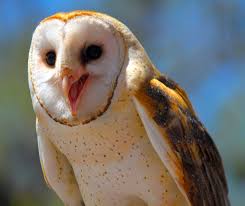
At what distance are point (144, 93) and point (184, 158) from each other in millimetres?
133

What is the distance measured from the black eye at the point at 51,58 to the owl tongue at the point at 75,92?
0.06m

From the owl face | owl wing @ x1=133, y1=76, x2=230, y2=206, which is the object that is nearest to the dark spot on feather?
owl wing @ x1=133, y1=76, x2=230, y2=206

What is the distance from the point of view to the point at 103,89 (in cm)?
121

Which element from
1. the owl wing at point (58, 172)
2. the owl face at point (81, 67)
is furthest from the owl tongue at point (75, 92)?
the owl wing at point (58, 172)

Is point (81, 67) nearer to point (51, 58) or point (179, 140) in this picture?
point (51, 58)

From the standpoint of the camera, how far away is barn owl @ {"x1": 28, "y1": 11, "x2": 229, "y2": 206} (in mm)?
1201

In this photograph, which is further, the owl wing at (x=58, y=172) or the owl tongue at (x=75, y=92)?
the owl wing at (x=58, y=172)

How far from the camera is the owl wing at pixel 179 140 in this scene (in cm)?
120

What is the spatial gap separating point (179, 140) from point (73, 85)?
20 centimetres

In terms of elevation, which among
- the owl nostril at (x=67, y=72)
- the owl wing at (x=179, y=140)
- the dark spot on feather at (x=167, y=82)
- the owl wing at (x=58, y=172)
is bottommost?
the owl wing at (x=58, y=172)

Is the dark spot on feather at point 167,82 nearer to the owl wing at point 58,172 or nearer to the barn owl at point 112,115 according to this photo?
the barn owl at point 112,115

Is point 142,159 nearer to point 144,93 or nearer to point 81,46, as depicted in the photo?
point 144,93

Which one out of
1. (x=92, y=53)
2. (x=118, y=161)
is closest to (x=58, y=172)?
(x=118, y=161)

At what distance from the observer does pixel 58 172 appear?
4.34ft
